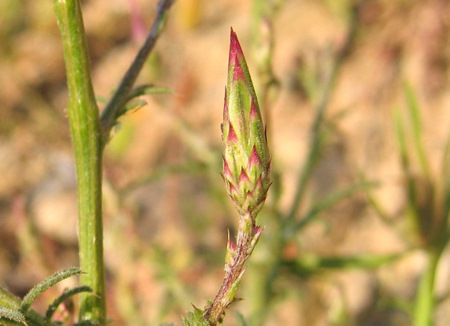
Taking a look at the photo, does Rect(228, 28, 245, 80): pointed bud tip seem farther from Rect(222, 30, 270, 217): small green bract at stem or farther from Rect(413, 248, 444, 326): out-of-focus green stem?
Rect(413, 248, 444, 326): out-of-focus green stem

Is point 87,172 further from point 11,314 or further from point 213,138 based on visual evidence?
point 213,138

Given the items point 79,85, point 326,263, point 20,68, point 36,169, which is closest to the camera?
point 79,85

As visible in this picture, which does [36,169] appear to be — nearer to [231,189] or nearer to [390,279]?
[390,279]

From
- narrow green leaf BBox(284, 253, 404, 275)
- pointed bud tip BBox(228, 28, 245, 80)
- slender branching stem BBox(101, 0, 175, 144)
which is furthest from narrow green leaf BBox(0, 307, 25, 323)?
narrow green leaf BBox(284, 253, 404, 275)

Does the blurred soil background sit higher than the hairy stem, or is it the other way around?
the blurred soil background

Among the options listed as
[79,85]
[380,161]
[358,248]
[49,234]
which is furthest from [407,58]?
[79,85]

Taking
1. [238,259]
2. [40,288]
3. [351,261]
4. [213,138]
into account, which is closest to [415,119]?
[351,261]

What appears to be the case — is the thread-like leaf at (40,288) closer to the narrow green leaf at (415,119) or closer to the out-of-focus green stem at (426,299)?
the out-of-focus green stem at (426,299)

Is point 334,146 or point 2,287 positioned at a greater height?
point 334,146
